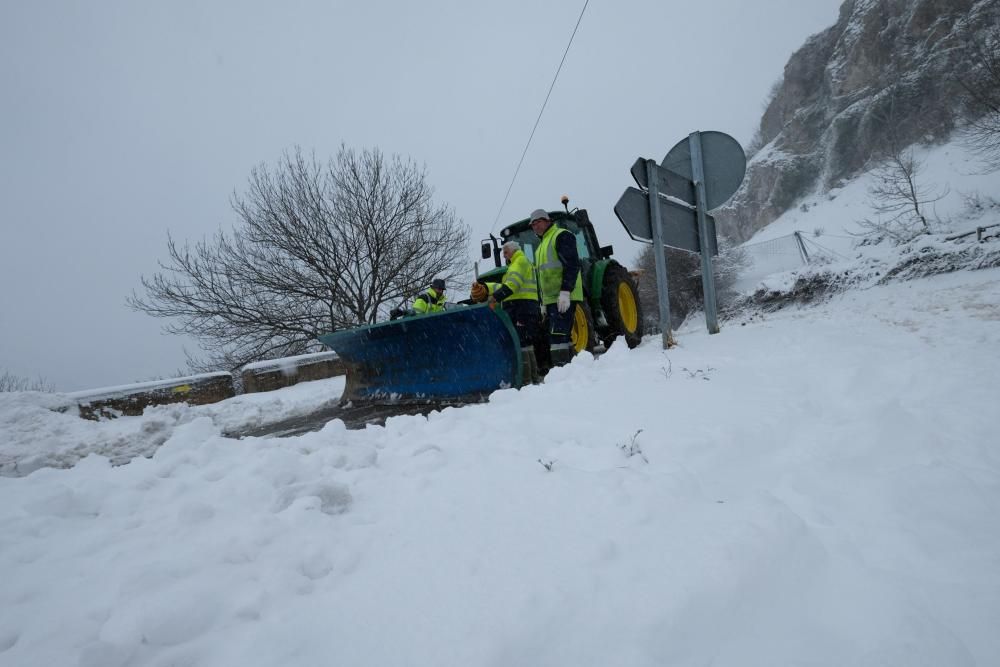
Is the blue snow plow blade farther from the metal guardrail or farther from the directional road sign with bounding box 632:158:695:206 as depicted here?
the metal guardrail

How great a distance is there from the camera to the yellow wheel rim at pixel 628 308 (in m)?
6.14

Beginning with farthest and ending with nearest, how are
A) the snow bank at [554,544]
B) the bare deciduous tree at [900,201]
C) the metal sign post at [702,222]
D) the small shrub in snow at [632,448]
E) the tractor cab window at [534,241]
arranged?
the bare deciduous tree at [900,201]
the tractor cab window at [534,241]
the metal sign post at [702,222]
the small shrub in snow at [632,448]
the snow bank at [554,544]

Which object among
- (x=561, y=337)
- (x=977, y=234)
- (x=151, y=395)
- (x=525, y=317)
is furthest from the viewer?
(x=977, y=234)

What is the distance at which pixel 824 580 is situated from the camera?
0.98 meters

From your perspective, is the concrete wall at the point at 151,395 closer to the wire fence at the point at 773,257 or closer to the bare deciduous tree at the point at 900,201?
the wire fence at the point at 773,257

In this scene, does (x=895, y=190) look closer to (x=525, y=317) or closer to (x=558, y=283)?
(x=558, y=283)

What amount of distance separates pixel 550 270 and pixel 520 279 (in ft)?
1.09

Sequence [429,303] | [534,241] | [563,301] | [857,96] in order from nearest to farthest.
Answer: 1. [563,301]
2. [534,241]
3. [429,303]
4. [857,96]

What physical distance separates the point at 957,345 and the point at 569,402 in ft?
7.94

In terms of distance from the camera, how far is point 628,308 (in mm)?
6414

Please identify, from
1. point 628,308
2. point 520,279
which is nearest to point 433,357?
point 520,279

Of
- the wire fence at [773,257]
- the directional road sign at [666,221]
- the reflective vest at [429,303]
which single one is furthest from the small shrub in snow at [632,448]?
the wire fence at [773,257]

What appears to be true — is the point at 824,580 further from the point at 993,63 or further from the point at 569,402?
the point at 993,63

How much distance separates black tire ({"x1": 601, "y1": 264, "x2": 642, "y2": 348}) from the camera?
18.6ft
